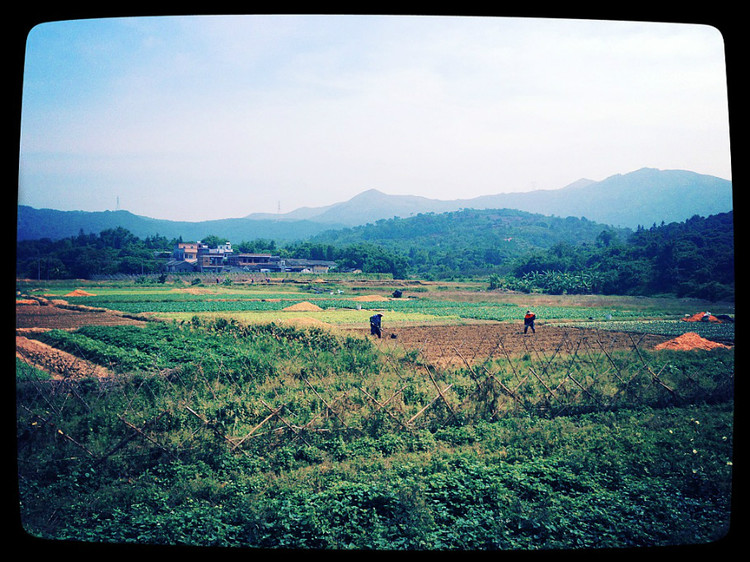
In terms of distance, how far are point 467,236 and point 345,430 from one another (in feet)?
17.6

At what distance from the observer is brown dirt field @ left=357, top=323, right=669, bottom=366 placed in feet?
30.1

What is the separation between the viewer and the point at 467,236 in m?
9.73

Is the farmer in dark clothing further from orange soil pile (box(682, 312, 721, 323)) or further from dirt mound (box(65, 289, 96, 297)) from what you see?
orange soil pile (box(682, 312, 721, 323))

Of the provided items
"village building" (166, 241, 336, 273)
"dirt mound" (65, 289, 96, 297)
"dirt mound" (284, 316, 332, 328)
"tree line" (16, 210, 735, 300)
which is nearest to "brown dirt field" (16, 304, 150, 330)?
"dirt mound" (65, 289, 96, 297)

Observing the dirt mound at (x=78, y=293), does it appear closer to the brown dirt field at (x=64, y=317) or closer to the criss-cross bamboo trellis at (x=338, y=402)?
the brown dirt field at (x=64, y=317)

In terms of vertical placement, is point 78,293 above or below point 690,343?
above

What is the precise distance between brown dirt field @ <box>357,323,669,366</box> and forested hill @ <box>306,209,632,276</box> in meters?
1.63

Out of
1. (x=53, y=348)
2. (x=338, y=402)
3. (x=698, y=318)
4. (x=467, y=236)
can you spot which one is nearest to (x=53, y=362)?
(x=53, y=348)

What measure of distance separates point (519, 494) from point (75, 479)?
425cm

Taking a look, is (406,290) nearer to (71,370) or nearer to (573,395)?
(573,395)

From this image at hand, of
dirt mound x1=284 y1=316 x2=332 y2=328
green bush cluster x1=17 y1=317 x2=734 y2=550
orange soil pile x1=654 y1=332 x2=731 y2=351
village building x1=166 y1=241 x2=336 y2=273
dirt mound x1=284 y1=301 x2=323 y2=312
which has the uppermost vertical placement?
village building x1=166 y1=241 x2=336 y2=273

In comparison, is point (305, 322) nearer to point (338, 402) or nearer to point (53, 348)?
point (338, 402)

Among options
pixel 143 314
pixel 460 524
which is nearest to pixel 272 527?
pixel 460 524

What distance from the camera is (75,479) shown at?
4.59 m
